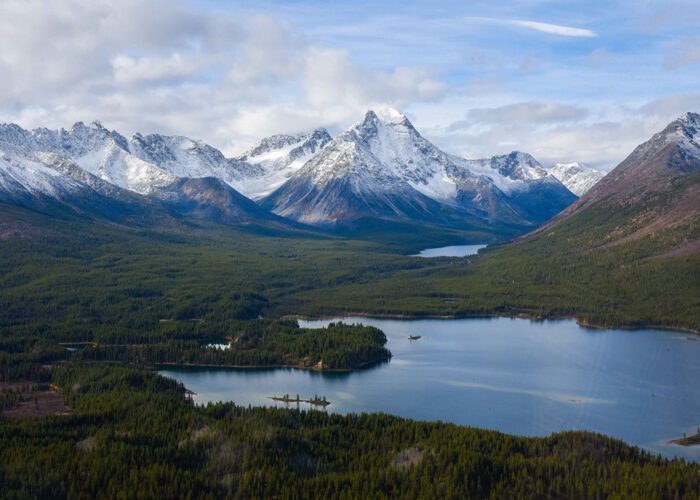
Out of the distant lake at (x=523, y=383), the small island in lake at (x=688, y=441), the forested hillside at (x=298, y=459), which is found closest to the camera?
the forested hillside at (x=298, y=459)

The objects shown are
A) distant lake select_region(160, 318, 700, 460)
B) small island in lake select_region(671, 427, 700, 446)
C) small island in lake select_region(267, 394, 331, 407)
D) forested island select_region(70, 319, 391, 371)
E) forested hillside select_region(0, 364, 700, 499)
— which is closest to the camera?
forested hillside select_region(0, 364, 700, 499)

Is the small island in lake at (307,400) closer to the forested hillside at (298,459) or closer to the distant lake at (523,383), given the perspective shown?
the distant lake at (523,383)

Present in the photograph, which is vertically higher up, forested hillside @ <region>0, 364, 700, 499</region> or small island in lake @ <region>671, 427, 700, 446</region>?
small island in lake @ <region>671, 427, 700, 446</region>

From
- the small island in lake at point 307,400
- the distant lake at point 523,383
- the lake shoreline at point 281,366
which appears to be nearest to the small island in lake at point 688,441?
the distant lake at point 523,383

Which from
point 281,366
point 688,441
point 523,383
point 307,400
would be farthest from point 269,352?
point 688,441

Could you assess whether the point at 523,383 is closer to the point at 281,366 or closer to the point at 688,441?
the point at 688,441

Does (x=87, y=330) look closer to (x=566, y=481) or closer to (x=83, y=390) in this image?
(x=83, y=390)

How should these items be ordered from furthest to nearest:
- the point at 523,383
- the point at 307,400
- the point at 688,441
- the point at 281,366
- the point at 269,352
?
1. the point at 269,352
2. the point at 281,366
3. the point at 523,383
4. the point at 307,400
5. the point at 688,441

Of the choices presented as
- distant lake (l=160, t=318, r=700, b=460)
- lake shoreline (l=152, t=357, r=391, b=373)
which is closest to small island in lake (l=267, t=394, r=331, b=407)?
distant lake (l=160, t=318, r=700, b=460)

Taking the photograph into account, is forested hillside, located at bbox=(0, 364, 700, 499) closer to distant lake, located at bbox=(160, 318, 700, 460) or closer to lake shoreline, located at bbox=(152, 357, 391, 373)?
distant lake, located at bbox=(160, 318, 700, 460)
